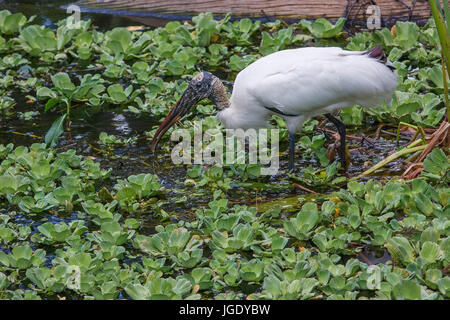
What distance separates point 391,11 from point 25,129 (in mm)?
4266

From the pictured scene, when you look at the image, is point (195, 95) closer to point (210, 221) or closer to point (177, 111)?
point (177, 111)

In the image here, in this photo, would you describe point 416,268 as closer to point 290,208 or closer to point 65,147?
point 290,208

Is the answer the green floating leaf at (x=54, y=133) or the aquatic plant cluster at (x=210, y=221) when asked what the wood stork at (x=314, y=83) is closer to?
the aquatic plant cluster at (x=210, y=221)

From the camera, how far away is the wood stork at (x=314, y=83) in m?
5.45

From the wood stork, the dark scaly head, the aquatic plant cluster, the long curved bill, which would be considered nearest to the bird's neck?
the dark scaly head

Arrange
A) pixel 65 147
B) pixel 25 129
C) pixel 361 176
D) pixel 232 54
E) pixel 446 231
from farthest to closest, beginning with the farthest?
pixel 232 54 < pixel 25 129 < pixel 65 147 < pixel 361 176 < pixel 446 231

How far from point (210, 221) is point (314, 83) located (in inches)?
53.0

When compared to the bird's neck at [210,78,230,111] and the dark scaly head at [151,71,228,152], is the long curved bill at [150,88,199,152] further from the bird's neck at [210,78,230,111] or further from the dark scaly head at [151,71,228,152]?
the bird's neck at [210,78,230,111]

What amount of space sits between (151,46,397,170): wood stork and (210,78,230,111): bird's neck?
286 millimetres

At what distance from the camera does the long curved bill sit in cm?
608

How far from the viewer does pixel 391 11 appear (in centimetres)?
859

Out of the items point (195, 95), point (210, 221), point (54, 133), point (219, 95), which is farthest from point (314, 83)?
point (54, 133)

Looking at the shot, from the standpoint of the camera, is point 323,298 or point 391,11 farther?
point 391,11
